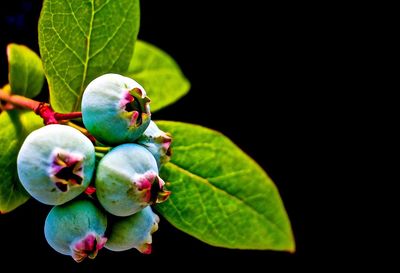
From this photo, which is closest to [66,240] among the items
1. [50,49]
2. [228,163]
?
[50,49]

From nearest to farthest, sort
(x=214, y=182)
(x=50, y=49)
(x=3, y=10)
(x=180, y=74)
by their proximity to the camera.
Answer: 1. (x=50, y=49)
2. (x=214, y=182)
3. (x=180, y=74)
4. (x=3, y=10)

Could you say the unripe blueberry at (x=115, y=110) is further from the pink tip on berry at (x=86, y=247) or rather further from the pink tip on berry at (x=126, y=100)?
the pink tip on berry at (x=86, y=247)

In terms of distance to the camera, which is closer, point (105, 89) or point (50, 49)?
point (105, 89)

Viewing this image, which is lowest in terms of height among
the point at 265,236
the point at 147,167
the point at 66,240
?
the point at 265,236

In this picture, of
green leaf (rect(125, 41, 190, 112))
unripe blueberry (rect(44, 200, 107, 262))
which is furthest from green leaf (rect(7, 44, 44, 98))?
unripe blueberry (rect(44, 200, 107, 262))

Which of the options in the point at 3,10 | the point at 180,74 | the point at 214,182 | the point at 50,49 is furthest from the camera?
the point at 3,10

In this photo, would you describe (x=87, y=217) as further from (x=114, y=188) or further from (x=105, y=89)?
(x=105, y=89)

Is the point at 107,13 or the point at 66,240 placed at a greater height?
the point at 107,13
